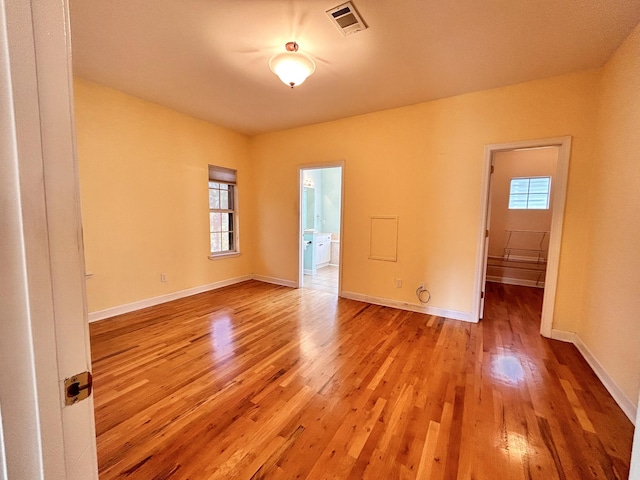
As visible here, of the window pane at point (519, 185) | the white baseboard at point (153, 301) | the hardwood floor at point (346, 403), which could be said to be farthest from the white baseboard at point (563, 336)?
the white baseboard at point (153, 301)

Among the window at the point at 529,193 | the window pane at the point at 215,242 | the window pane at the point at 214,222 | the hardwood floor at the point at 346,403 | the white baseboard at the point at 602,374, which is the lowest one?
the hardwood floor at the point at 346,403

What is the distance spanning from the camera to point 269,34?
7.11 ft

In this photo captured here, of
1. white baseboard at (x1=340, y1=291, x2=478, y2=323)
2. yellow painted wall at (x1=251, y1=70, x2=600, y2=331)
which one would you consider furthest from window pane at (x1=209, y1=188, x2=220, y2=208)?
white baseboard at (x1=340, y1=291, x2=478, y2=323)

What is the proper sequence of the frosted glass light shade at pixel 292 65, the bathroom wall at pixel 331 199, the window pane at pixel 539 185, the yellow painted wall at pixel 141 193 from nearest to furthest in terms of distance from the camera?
the frosted glass light shade at pixel 292 65 < the yellow painted wall at pixel 141 193 < the window pane at pixel 539 185 < the bathroom wall at pixel 331 199

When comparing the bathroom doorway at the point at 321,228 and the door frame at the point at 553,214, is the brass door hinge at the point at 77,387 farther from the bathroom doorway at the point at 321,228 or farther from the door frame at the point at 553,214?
the bathroom doorway at the point at 321,228

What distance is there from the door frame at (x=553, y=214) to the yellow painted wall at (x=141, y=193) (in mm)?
3920

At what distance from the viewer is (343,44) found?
228 centimetres

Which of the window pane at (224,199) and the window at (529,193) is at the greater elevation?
the window at (529,193)

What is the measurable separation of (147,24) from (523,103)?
3.62 m

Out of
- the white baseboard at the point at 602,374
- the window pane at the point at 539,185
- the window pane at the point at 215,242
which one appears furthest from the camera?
the window pane at the point at 539,185

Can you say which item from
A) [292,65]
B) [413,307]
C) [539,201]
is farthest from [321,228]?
[292,65]

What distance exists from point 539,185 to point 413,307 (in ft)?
13.4

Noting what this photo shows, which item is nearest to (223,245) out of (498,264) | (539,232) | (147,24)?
(147,24)

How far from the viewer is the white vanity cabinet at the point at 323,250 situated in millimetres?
6520
